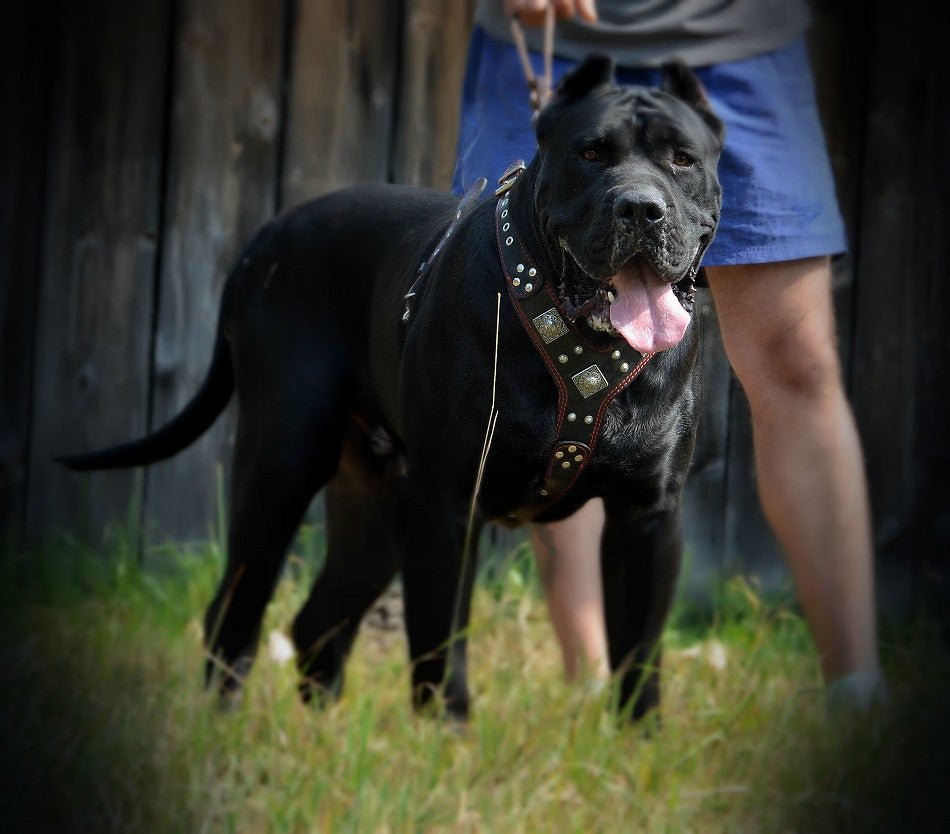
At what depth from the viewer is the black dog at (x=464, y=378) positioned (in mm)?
1207

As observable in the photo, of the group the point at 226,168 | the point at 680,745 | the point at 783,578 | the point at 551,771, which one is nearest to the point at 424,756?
the point at 551,771

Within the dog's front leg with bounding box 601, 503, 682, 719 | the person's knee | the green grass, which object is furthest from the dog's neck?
the green grass

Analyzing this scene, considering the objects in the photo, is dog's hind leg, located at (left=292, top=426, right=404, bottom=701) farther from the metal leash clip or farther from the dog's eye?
the dog's eye

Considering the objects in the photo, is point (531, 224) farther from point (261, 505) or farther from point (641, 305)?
point (261, 505)

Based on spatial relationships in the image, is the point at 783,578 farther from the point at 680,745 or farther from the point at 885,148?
the point at 885,148

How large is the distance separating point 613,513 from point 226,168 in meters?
2.10

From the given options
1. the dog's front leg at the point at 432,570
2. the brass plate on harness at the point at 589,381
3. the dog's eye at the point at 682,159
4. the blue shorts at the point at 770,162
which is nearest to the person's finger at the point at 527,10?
the blue shorts at the point at 770,162

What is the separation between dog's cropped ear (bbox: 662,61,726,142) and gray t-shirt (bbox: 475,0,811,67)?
0.23 feet

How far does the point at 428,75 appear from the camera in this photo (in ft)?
9.14

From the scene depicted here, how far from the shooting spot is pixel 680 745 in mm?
2082

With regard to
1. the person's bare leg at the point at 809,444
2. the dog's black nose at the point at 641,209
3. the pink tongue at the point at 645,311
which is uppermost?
the dog's black nose at the point at 641,209

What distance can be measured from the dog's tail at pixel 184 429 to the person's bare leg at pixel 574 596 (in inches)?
27.7

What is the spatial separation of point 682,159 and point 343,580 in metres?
1.63

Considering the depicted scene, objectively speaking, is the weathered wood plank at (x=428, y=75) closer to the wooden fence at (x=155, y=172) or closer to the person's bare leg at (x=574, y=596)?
the wooden fence at (x=155, y=172)
